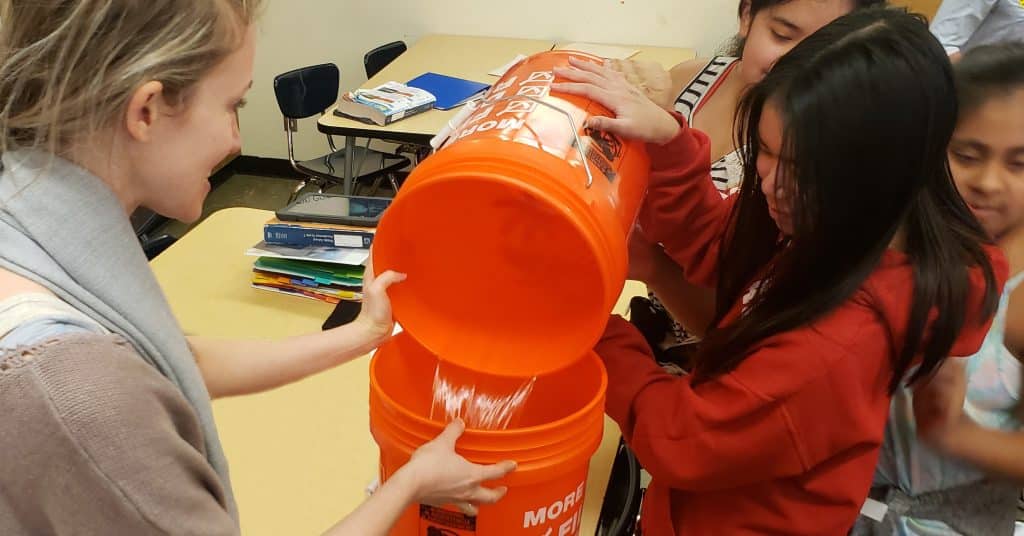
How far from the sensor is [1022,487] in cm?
106

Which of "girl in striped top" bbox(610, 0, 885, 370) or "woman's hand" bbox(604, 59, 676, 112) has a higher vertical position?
"woman's hand" bbox(604, 59, 676, 112)

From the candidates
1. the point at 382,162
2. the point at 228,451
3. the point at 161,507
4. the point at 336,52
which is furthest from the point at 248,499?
the point at 336,52

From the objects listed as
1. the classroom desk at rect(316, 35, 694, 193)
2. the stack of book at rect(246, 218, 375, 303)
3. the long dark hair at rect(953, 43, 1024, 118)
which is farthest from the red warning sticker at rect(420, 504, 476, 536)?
the classroom desk at rect(316, 35, 694, 193)

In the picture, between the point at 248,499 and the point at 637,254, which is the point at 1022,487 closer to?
the point at 637,254

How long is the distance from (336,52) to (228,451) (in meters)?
3.01

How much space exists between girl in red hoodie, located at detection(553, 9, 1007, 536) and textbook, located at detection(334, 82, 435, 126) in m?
1.76

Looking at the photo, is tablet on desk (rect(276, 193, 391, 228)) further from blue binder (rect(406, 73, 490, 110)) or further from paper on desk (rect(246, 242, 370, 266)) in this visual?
blue binder (rect(406, 73, 490, 110))

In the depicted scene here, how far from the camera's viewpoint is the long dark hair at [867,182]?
2.49ft

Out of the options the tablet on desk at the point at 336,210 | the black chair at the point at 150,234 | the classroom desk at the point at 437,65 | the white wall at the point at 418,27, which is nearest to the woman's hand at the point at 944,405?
the tablet on desk at the point at 336,210

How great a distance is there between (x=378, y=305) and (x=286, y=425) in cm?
31

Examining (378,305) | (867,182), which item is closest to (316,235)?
(378,305)

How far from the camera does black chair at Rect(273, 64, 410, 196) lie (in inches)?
118

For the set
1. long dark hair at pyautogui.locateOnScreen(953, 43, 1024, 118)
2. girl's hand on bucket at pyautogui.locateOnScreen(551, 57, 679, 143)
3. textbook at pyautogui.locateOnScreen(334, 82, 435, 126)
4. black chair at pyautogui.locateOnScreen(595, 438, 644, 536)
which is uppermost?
girl's hand on bucket at pyautogui.locateOnScreen(551, 57, 679, 143)

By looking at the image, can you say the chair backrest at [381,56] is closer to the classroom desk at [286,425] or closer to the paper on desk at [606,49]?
the paper on desk at [606,49]
